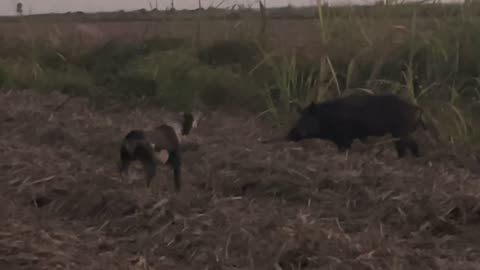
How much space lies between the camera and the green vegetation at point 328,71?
6660 mm

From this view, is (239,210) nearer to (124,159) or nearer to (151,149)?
(151,149)

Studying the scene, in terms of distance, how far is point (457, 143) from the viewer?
563 centimetres

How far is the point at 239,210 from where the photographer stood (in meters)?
3.72

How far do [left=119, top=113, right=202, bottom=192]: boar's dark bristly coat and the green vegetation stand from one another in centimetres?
234

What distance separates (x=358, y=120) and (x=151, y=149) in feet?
7.05

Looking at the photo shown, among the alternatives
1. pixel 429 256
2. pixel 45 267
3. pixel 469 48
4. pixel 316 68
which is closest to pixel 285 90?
pixel 316 68

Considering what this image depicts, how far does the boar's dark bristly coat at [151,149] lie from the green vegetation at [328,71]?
2343 millimetres

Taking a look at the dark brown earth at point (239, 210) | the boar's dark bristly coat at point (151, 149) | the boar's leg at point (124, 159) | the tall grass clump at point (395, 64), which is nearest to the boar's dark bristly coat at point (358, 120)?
the dark brown earth at point (239, 210)

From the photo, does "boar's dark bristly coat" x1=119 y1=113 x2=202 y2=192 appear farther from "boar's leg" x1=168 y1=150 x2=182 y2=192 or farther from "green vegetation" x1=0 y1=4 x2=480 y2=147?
"green vegetation" x1=0 y1=4 x2=480 y2=147

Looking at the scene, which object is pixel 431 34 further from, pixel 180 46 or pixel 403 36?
pixel 180 46

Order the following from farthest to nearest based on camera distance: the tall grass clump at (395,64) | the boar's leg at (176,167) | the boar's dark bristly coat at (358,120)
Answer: the tall grass clump at (395,64), the boar's dark bristly coat at (358,120), the boar's leg at (176,167)

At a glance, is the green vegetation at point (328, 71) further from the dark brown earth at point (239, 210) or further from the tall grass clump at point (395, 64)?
the dark brown earth at point (239, 210)

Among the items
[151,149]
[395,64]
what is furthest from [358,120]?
[151,149]

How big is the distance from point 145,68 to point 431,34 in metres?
2.81
